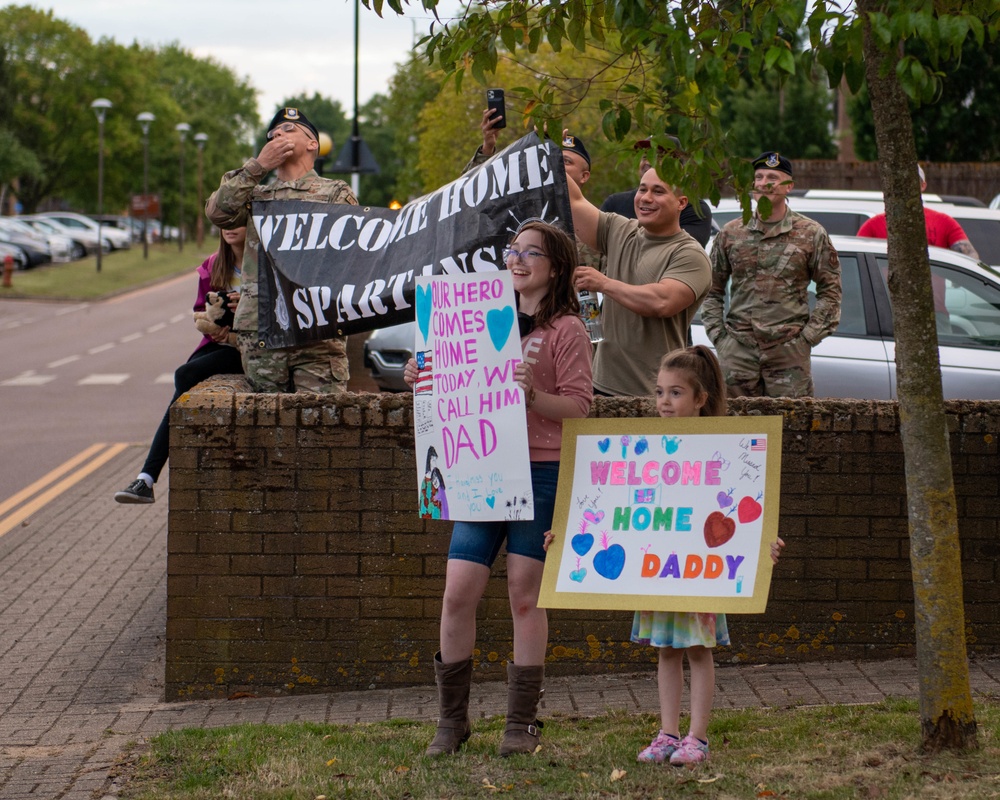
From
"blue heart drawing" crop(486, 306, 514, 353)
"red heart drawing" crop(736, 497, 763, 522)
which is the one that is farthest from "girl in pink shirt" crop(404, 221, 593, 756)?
"red heart drawing" crop(736, 497, 763, 522)


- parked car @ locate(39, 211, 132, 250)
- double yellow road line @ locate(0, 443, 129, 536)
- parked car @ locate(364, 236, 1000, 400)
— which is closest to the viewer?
parked car @ locate(364, 236, 1000, 400)

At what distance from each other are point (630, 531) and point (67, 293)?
40620 millimetres

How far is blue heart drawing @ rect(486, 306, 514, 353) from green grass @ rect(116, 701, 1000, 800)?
1439mm

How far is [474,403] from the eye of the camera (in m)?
4.66

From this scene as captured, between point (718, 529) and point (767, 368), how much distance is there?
2701 millimetres

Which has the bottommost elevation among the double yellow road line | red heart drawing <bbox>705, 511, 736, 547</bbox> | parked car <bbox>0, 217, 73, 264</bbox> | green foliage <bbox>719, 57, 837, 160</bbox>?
the double yellow road line

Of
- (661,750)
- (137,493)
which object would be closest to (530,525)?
(661,750)

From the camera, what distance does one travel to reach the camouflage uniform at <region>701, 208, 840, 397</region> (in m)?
7.00

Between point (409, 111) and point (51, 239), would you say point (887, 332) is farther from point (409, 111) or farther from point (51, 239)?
point (51, 239)

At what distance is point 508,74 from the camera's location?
22406 millimetres

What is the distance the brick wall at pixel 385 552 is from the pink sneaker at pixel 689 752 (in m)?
1.58

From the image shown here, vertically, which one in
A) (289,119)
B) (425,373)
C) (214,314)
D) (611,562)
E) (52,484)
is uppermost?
(289,119)

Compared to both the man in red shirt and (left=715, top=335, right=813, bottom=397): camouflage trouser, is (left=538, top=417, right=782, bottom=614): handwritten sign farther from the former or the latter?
the man in red shirt

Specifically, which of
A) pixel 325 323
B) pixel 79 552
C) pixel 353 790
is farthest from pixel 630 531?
pixel 79 552
